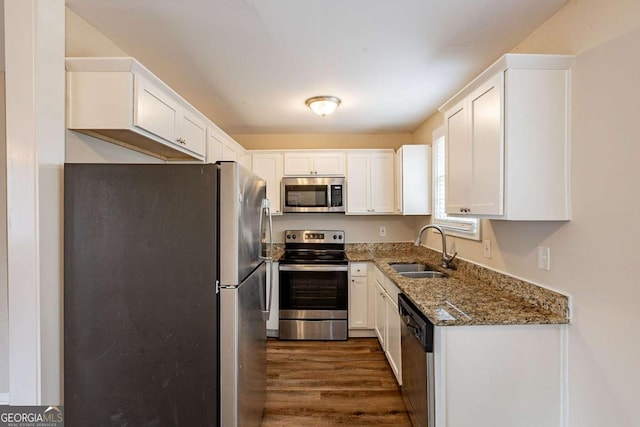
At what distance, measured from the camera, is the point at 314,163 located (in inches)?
144

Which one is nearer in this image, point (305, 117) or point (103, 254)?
point (103, 254)

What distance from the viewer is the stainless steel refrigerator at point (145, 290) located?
52.1 inches

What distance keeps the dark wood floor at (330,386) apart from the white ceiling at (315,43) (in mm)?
2479

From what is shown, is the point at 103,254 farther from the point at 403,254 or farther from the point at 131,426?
the point at 403,254

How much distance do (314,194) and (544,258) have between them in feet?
7.98

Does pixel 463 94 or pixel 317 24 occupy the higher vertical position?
pixel 317 24

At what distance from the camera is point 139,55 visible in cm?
193

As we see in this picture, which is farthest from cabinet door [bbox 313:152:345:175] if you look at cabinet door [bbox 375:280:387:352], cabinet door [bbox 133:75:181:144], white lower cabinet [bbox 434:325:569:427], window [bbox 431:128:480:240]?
white lower cabinet [bbox 434:325:569:427]

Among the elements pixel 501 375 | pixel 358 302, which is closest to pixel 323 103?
pixel 358 302

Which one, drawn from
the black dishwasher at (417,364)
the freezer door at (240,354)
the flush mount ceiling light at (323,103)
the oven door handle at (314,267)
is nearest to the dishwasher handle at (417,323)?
the black dishwasher at (417,364)

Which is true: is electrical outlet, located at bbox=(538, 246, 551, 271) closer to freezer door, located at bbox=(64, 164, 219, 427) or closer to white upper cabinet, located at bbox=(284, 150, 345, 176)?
freezer door, located at bbox=(64, 164, 219, 427)

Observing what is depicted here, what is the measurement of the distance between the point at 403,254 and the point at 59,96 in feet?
11.5

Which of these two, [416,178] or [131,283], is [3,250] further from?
[416,178]

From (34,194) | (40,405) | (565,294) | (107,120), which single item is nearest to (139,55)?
(107,120)
